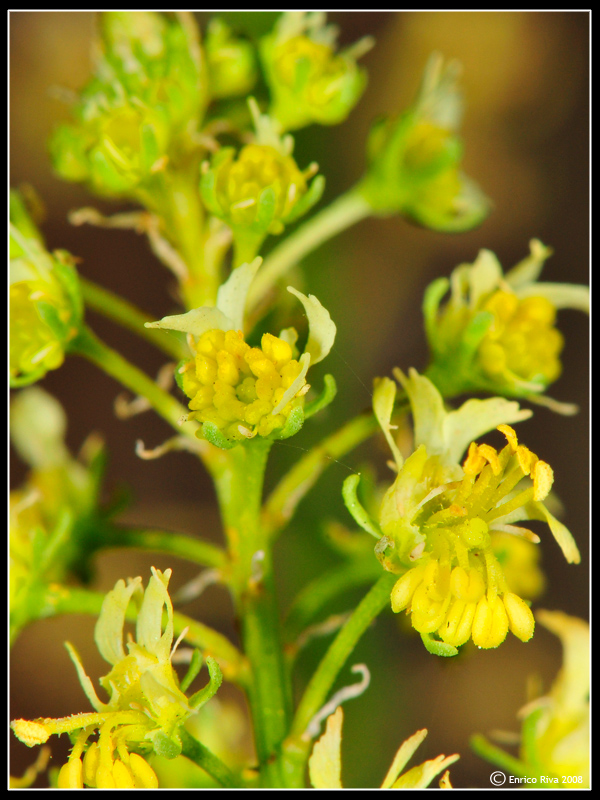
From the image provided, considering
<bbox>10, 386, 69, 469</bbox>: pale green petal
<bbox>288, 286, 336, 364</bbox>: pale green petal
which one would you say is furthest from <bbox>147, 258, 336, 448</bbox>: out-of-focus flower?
<bbox>10, 386, 69, 469</bbox>: pale green petal

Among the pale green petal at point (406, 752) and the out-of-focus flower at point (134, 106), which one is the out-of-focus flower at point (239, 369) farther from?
the pale green petal at point (406, 752)

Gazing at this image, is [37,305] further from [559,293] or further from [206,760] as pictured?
[559,293]

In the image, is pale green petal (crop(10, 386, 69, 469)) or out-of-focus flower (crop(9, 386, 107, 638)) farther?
pale green petal (crop(10, 386, 69, 469))

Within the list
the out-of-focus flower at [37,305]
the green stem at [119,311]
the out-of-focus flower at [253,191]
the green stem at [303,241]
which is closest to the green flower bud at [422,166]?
the green stem at [303,241]

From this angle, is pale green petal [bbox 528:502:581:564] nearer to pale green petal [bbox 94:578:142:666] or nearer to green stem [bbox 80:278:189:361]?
pale green petal [bbox 94:578:142:666]

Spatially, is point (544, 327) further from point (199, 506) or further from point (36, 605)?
point (199, 506)

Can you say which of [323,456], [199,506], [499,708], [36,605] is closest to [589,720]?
[323,456]
